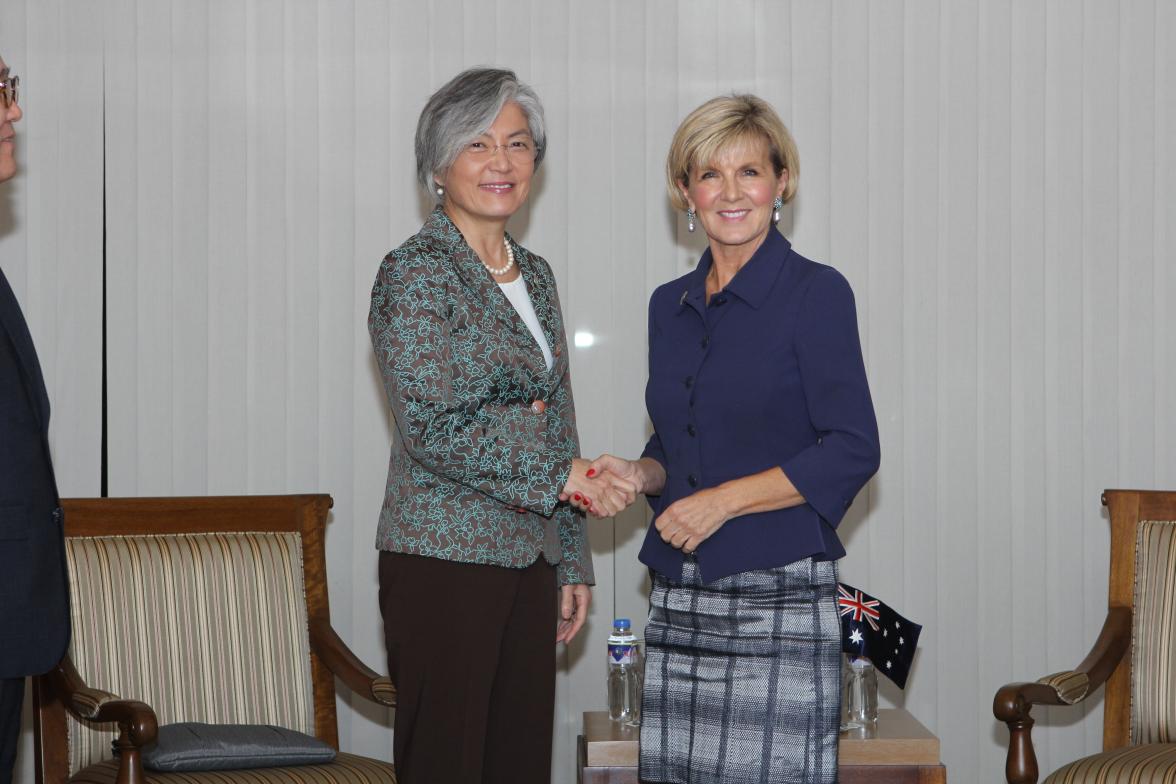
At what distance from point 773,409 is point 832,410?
102 millimetres

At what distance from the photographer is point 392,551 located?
220 centimetres

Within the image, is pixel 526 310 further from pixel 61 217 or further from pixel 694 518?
pixel 61 217

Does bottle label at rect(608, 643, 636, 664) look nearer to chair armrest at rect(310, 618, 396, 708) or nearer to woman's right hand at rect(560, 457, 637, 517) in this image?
chair armrest at rect(310, 618, 396, 708)

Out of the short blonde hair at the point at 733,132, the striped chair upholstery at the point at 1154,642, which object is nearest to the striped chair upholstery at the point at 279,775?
the short blonde hair at the point at 733,132

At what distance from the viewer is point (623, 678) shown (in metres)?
3.18

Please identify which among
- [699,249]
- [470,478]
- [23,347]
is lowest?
[470,478]

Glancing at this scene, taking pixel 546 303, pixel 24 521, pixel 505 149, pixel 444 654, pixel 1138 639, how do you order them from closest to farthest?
pixel 24 521 → pixel 444 654 → pixel 505 149 → pixel 546 303 → pixel 1138 639

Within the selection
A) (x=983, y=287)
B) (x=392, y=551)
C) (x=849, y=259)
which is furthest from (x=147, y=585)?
(x=983, y=287)

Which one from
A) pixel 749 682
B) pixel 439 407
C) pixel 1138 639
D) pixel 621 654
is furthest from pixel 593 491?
pixel 1138 639

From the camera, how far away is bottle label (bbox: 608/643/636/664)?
3184 millimetres

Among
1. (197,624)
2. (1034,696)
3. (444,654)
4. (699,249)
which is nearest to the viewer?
(444,654)

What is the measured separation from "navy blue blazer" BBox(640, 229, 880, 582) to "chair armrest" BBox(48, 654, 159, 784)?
0.99 m

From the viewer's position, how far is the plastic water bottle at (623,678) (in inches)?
124

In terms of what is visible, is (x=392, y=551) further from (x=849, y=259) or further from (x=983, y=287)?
(x=983, y=287)
